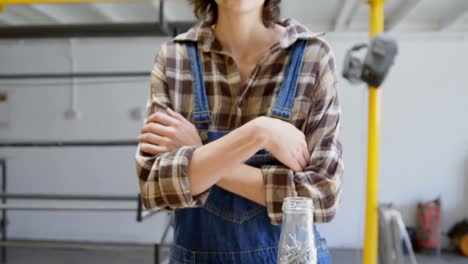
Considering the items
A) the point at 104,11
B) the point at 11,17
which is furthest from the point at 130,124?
the point at 11,17

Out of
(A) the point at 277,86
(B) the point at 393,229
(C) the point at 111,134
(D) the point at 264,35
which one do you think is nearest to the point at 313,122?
(A) the point at 277,86

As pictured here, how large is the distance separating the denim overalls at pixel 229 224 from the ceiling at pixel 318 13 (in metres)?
2.73

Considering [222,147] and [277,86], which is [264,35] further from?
[222,147]

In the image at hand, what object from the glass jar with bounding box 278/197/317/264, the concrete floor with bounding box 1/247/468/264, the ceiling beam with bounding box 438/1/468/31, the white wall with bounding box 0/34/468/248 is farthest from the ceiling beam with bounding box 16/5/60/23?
the glass jar with bounding box 278/197/317/264

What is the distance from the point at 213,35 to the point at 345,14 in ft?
10.3

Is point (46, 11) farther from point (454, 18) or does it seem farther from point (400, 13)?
point (454, 18)

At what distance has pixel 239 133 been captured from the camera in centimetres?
65

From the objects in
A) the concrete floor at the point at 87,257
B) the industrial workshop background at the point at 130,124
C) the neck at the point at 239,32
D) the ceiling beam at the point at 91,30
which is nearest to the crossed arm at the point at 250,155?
the neck at the point at 239,32

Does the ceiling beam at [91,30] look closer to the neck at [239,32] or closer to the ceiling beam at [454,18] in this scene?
the neck at [239,32]

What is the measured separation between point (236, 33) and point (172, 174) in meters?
0.30

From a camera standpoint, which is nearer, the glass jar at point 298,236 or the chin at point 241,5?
the glass jar at point 298,236

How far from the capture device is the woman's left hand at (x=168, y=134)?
71cm

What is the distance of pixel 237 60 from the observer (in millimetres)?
791

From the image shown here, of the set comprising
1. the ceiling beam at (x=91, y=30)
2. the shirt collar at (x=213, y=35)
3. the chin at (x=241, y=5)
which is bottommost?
the shirt collar at (x=213, y=35)
